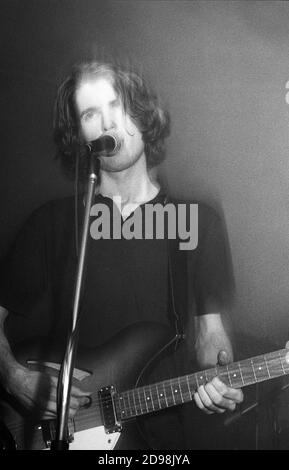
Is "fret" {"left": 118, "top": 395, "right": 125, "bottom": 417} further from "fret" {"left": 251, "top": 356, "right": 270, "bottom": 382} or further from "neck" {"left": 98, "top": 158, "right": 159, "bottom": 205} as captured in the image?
"neck" {"left": 98, "top": 158, "right": 159, "bottom": 205}

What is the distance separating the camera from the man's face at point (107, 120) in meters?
1.47

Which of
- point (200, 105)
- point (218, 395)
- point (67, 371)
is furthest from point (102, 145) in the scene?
point (218, 395)

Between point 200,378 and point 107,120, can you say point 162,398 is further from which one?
point 107,120

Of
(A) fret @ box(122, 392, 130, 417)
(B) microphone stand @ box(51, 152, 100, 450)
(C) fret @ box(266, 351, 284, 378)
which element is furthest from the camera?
(A) fret @ box(122, 392, 130, 417)

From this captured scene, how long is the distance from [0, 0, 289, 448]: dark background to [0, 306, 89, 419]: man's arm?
32 cm

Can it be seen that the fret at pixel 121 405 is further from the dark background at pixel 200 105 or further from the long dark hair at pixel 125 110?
the long dark hair at pixel 125 110

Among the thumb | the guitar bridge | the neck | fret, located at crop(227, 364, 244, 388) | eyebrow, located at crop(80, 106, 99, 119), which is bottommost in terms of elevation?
the guitar bridge

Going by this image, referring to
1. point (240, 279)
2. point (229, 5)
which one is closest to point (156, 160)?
point (240, 279)

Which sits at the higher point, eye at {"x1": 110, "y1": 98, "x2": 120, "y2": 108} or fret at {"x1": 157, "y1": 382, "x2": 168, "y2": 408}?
eye at {"x1": 110, "y1": 98, "x2": 120, "y2": 108}

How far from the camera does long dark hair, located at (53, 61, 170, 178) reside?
1.46 metres

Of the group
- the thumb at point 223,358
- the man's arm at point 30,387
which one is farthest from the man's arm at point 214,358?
the man's arm at point 30,387

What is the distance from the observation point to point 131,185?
4.80ft

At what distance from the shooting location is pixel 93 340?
1352mm

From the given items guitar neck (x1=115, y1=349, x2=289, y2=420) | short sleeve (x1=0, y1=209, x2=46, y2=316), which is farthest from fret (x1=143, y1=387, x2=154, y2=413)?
short sleeve (x1=0, y1=209, x2=46, y2=316)
